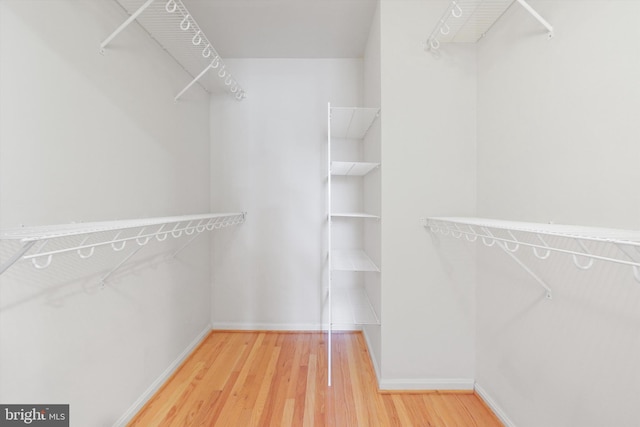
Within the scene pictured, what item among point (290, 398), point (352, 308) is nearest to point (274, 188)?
point (352, 308)

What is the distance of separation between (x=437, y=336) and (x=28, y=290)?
6.33ft

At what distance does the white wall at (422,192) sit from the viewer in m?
1.60

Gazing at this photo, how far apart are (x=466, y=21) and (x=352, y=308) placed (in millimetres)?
1882

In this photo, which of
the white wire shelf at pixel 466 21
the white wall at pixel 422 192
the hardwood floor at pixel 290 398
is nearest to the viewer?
the white wire shelf at pixel 466 21

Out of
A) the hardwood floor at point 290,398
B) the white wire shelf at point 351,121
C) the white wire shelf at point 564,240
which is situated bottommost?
the hardwood floor at point 290,398

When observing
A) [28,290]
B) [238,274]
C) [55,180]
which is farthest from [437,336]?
[55,180]

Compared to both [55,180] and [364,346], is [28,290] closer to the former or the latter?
[55,180]

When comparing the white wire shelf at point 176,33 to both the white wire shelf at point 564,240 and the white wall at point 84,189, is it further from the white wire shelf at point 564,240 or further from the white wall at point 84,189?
the white wire shelf at point 564,240

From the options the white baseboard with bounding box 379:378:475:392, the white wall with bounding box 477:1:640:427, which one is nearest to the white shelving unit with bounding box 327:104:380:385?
the white baseboard with bounding box 379:378:475:392

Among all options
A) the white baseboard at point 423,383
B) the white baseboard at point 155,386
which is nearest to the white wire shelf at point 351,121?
the white baseboard at point 423,383

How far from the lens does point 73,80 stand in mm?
1104

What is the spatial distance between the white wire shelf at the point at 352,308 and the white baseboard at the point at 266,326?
0.38m

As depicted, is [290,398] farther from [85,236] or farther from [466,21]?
[466,21]

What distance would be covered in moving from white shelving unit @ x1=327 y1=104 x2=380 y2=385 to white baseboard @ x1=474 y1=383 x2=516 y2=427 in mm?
688
